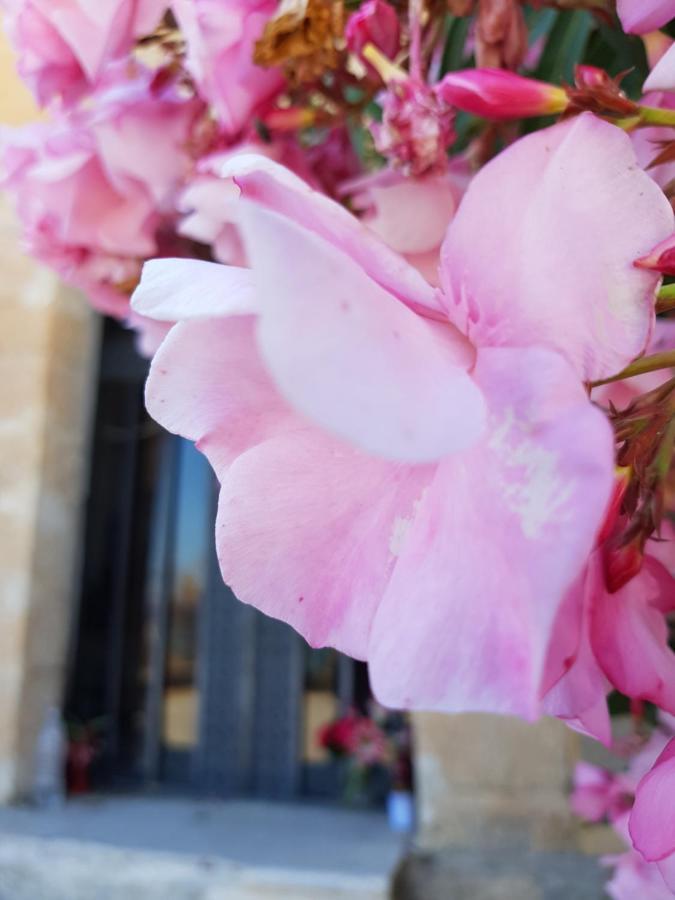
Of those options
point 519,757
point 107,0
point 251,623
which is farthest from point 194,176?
point 251,623

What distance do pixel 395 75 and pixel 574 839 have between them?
4.90ft

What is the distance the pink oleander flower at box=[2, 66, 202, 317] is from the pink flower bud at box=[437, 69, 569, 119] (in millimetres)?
173

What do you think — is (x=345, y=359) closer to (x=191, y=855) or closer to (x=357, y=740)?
(x=191, y=855)

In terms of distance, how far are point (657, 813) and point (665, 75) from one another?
176mm

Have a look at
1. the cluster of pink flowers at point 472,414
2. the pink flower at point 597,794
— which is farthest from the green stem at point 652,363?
the pink flower at point 597,794

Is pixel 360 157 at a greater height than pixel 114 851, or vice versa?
pixel 360 157

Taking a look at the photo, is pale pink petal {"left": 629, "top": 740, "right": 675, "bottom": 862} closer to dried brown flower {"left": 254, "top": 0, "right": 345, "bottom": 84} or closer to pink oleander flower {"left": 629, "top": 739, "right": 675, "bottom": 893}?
pink oleander flower {"left": 629, "top": 739, "right": 675, "bottom": 893}

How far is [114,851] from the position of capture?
1.53 meters

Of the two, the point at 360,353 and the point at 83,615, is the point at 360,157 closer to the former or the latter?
the point at 360,353

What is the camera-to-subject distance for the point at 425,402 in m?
0.12

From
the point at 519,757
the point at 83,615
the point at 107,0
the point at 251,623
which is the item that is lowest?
the point at 83,615

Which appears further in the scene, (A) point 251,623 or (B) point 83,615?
(B) point 83,615

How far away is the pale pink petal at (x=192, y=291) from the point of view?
0.44 feet

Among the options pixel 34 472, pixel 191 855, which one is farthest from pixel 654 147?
pixel 34 472
